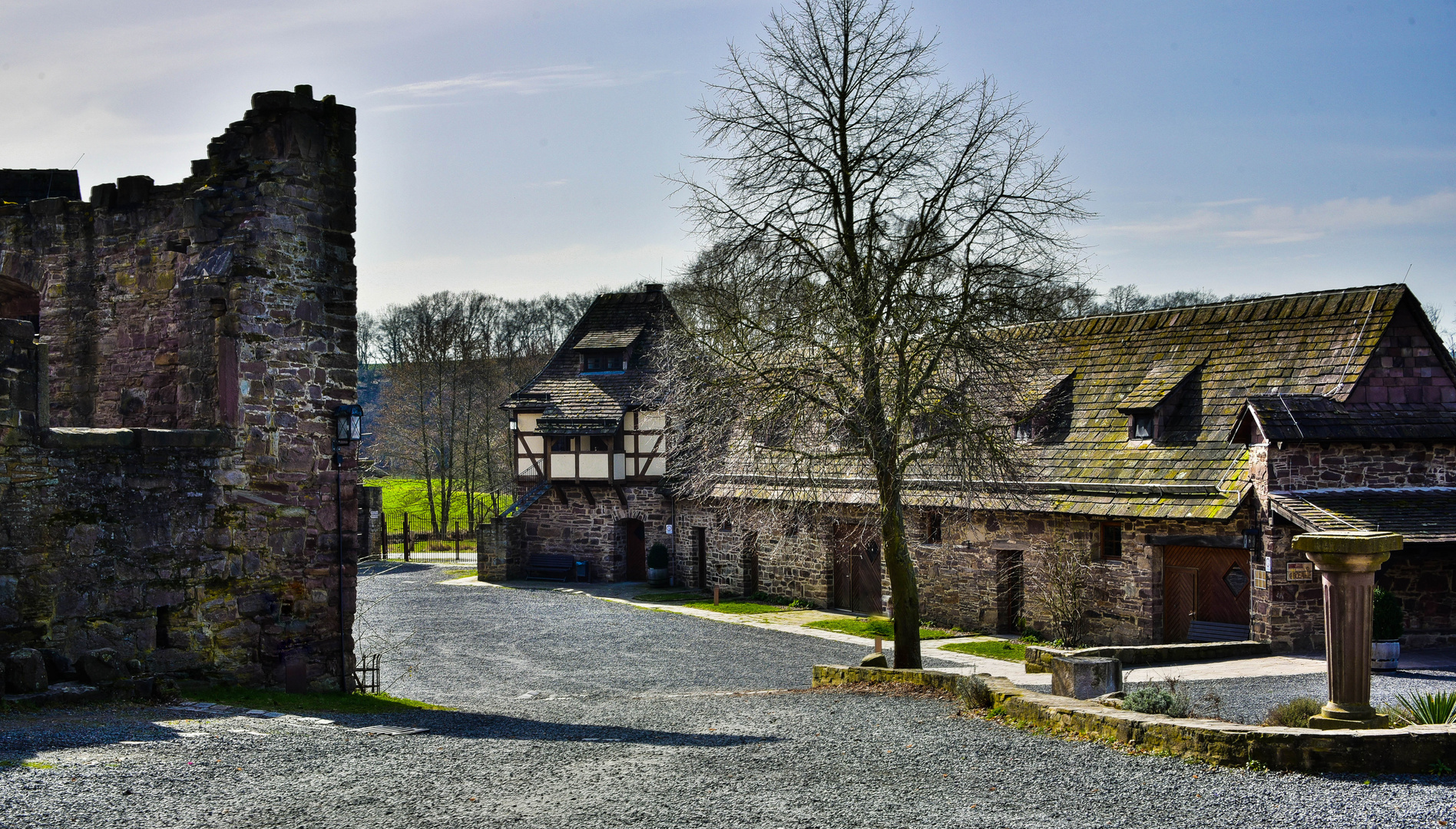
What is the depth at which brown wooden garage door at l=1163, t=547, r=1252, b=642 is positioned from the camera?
61.9 feet

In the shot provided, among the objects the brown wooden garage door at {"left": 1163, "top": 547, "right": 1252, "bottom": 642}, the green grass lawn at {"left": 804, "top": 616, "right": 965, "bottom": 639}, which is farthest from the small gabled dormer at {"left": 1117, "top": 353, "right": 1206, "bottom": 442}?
the green grass lawn at {"left": 804, "top": 616, "right": 965, "bottom": 639}

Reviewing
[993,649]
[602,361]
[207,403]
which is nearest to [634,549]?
[602,361]

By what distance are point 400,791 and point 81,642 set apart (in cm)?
498

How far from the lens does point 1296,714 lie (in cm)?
990

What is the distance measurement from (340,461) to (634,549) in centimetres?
2004

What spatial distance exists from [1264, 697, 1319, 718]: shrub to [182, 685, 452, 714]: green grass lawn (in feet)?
27.4

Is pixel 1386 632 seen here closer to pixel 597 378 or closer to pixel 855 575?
pixel 855 575

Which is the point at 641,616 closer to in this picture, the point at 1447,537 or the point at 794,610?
the point at 794,610

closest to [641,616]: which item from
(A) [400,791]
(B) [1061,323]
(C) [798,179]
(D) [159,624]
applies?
(B) [1061,323]

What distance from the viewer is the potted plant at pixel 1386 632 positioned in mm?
15766

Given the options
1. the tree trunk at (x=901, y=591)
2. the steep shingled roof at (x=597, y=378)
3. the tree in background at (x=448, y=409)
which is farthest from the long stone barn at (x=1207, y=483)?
the tree in background at (x=448, y=409)

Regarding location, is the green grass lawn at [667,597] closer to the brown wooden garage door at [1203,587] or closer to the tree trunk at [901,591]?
the brown wooden garage door at [1203,587]

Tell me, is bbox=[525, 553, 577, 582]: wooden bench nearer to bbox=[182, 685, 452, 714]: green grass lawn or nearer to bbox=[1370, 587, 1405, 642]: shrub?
bbox=[182, 685, 452, 714]: green grass lawn

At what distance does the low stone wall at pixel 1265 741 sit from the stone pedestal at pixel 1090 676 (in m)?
1.55
